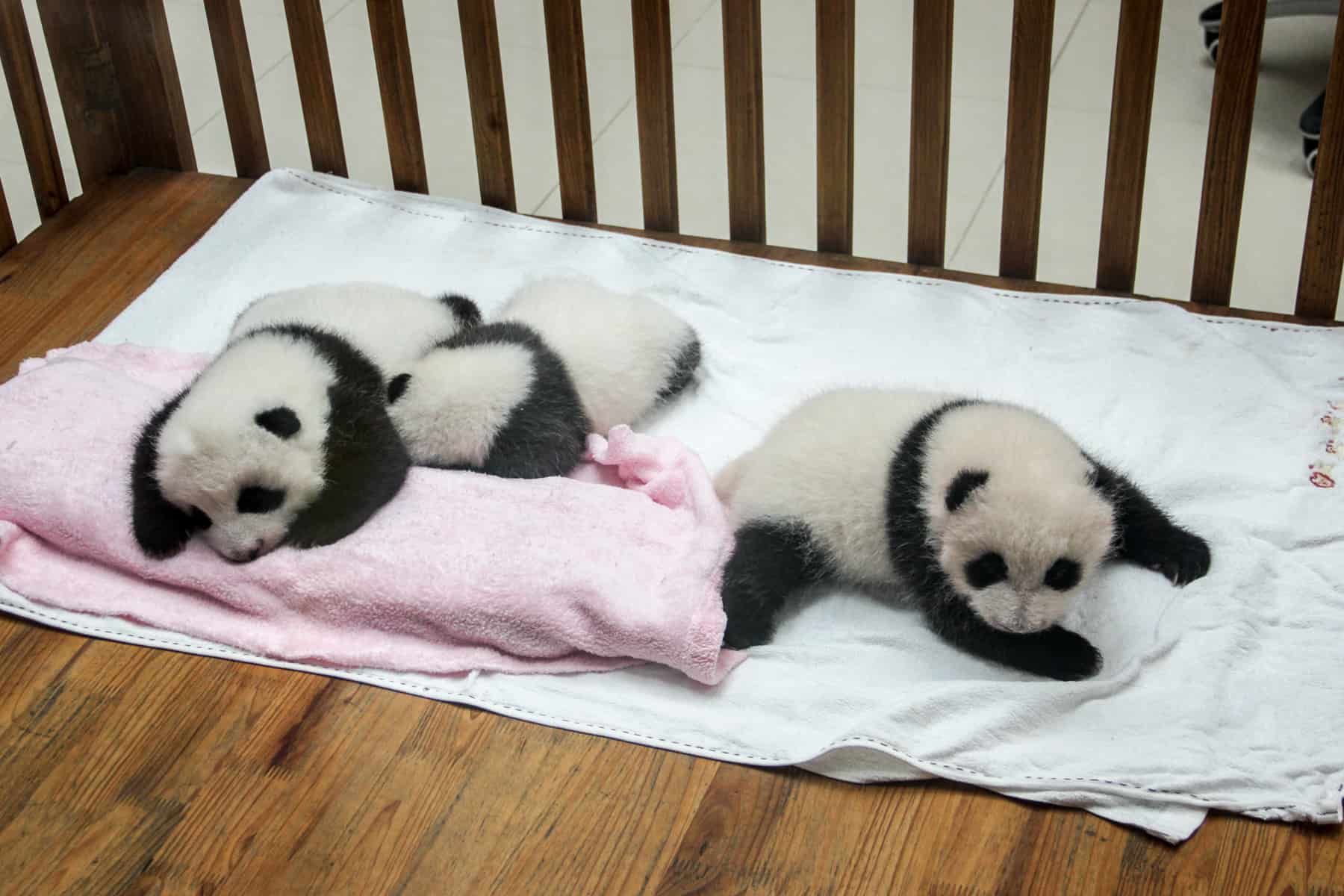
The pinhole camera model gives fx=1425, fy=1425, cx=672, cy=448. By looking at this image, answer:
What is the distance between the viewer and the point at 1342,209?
2.03m

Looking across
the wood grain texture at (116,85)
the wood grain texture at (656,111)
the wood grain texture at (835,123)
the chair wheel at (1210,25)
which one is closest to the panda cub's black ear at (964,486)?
the wood grain texture at (835,123)

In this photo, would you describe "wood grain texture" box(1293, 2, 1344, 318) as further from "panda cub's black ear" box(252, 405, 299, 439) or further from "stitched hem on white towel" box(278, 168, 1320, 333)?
"panda cub's black ear" box(252, 405, 299, 439)

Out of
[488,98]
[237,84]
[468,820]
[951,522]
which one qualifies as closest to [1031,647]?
[951,522]

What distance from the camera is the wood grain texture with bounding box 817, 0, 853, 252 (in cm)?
213

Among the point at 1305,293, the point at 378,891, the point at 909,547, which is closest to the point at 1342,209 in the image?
the point at 1305,293

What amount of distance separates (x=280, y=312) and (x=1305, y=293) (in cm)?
150

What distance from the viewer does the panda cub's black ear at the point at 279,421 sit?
1.68 m

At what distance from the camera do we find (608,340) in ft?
6.43

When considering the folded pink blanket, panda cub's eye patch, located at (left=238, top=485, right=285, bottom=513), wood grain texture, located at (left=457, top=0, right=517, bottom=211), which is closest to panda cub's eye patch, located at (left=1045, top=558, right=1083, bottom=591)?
the folded pink blanket

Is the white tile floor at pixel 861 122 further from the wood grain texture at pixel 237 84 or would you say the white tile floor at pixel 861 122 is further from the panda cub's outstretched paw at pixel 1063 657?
the panda cub's outstretched paw at pixel 1063 657

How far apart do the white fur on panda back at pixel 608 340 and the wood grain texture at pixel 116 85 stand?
0.93m

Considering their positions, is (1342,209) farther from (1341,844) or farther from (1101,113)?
(1101,113)

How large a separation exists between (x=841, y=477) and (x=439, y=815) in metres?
0.60

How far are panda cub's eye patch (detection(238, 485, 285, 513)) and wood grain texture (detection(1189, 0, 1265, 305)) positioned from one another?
1370mm
